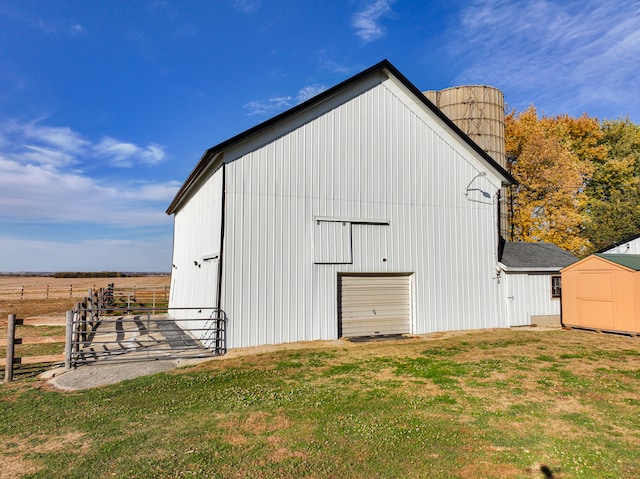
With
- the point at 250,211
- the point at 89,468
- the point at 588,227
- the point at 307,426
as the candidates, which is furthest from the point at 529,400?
the point at 588,227

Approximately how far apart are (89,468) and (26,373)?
6027mm

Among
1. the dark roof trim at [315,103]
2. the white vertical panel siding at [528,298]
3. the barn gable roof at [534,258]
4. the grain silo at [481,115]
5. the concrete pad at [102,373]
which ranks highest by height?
the grain silo at [481,115]

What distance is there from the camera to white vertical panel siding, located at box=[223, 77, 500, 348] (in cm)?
1147

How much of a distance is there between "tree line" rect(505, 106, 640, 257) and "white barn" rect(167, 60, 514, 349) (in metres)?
14.5

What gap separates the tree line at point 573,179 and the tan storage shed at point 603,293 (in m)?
14.2

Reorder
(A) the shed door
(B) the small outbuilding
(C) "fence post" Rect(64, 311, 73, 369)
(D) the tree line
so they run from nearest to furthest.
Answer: (C) "fence post" Rect(64, 311, 73, 369)
(A) the shed door
(B) the small outbuilding
(D) the tree line

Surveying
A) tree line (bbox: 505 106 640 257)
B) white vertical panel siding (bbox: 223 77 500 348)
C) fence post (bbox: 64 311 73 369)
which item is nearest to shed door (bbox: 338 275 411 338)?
white vertical panel siding (bbox: 223 77 500 348)

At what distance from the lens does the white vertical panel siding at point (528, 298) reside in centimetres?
1508

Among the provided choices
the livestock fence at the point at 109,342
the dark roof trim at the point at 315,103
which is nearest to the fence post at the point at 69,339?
the livestock fence at the point at 109,342

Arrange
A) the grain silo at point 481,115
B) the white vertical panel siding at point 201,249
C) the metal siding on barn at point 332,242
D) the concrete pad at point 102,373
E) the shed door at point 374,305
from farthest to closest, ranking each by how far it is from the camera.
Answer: the grain silo at point 481,115 < the shed door at point 374,305 < the metal siding on barn at point 332,242 < the white vertical panel siding at point 201,249 < the concrete pad at point 102,373

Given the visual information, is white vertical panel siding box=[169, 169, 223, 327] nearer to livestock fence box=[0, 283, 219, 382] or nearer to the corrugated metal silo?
livestock fence box=[0, 283, 219, 382]

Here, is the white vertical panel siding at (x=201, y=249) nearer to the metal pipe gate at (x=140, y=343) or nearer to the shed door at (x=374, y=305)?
the metal pipe gate at (x=140, y=343)

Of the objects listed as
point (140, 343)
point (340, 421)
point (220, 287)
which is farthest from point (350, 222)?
point (340, 421)

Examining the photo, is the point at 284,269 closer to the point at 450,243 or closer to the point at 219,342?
the point at 219,342
